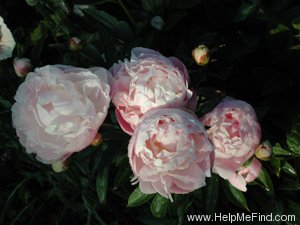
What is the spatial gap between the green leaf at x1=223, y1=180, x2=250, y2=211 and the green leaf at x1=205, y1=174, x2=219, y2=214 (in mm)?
29

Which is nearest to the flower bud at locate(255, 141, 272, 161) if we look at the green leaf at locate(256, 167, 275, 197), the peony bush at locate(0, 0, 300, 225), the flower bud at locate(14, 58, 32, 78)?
the peony bush at locate(0, 0, 300, 225)

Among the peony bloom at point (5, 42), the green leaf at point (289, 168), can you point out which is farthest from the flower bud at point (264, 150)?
the peony bloom at point (5, 42)

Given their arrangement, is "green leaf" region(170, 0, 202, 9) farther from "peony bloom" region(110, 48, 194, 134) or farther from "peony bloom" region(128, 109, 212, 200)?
"peony bloom" region(128, 109, 212, 200)

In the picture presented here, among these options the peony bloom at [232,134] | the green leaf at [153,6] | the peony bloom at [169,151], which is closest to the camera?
the peony bloom at [169,151]

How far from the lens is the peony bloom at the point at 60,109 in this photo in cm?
99

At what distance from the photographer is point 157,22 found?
1.30 m

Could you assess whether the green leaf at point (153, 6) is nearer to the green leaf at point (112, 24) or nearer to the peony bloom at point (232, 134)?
the green leaf at point (112, 24)

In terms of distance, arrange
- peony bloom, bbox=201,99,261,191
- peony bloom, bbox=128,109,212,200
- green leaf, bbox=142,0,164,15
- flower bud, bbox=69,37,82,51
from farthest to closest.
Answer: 1. green leaf, bbox=142,0,164,15
2. flower bud, bbox=69,37,82,51
3. peony bloom, bbox=201,99,261,191
4. peony bloom, bbox=128,109,212,200

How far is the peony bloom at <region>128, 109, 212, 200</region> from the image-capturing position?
93cm

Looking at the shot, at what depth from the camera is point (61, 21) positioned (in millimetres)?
1466

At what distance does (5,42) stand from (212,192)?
2.70 ft

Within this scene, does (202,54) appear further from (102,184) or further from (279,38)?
(102,184)

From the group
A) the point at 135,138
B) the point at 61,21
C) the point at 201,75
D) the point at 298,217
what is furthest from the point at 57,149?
the point at 298,217

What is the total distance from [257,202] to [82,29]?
0.84 metres
